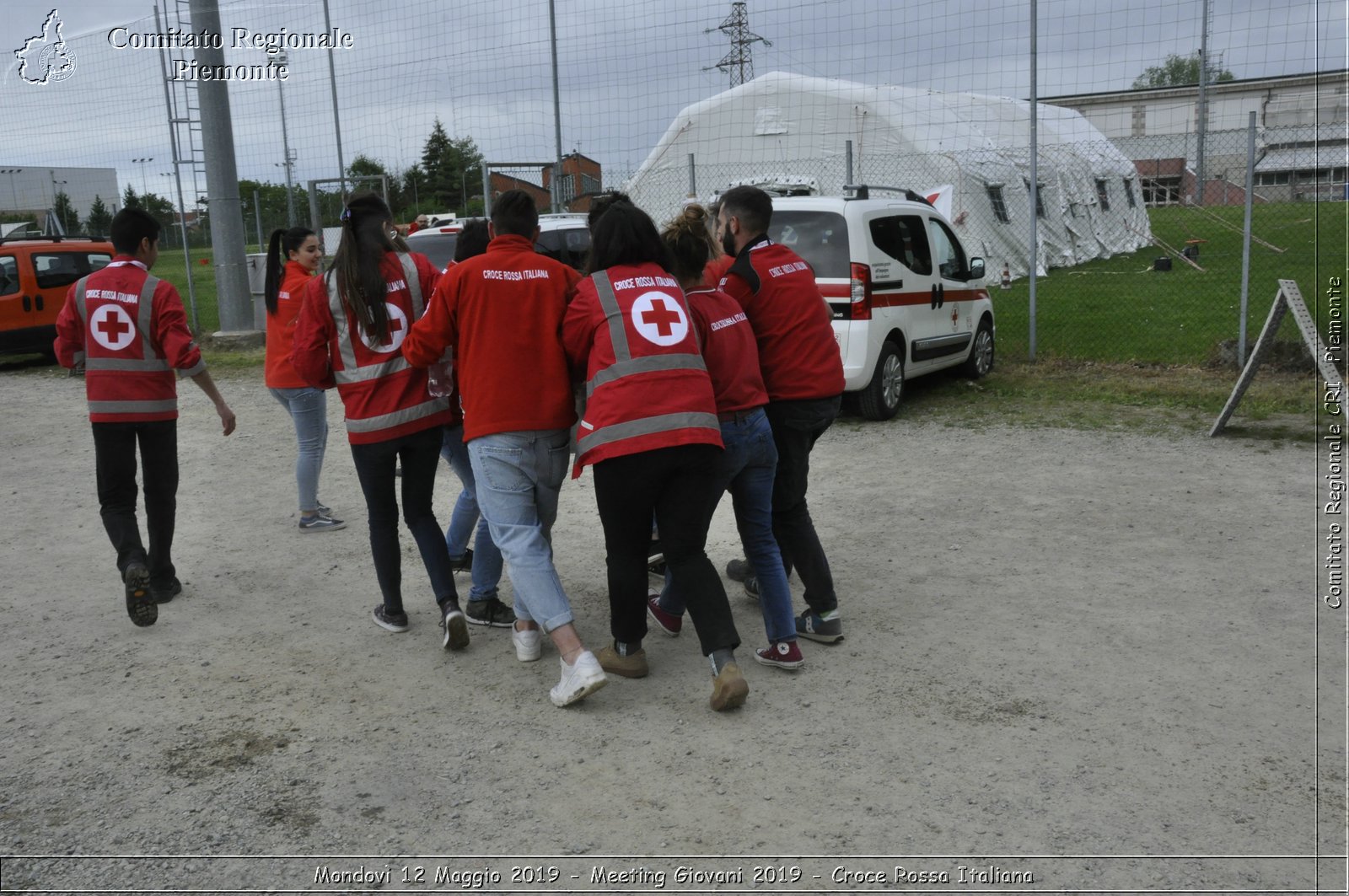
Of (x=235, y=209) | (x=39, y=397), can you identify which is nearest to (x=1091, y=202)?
(x=235, y=209)

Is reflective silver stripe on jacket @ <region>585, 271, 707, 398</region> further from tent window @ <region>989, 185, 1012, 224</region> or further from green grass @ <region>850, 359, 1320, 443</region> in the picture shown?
tent window @ <region>989, 185, 1012, 224</region>

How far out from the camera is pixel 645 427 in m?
3.81

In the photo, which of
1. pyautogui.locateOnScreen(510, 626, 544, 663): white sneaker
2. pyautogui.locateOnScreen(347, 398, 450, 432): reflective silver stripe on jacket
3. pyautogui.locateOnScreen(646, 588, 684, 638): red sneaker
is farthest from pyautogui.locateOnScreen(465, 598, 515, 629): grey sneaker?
pyautogui.locateOnScreen(347, 398, 450, 432): reflective silver stripe on jacket

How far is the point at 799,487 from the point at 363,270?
207 cm

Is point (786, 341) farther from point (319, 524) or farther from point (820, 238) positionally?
point (820, 238)

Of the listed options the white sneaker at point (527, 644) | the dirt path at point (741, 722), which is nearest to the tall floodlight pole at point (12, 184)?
the dirt path at point (741, 722)

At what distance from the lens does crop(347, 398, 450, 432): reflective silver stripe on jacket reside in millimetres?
4590

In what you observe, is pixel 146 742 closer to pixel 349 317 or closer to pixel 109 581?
pixel 349 317

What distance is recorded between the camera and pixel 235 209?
15.2m

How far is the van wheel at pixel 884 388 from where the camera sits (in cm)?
926

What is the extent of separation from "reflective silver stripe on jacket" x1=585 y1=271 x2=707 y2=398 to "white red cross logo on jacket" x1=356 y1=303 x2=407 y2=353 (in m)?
1.10

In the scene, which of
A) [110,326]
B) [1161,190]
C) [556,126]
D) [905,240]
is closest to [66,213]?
[556,126]

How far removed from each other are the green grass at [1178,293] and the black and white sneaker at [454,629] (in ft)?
18.5

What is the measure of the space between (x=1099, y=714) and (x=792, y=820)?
1.35 metres
